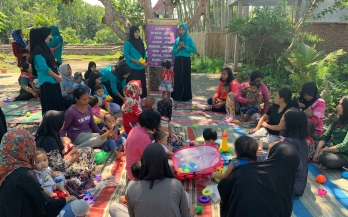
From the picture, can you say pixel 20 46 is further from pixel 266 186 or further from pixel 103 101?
pixel 266 186

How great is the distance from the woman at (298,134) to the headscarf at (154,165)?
5.65 feet

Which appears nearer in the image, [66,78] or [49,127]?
[49,127]

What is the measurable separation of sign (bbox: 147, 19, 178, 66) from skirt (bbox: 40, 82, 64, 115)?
3.45 metres

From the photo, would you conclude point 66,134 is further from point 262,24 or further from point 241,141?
point 262,24

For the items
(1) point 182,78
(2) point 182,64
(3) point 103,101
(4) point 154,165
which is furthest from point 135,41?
(4) point 154,165

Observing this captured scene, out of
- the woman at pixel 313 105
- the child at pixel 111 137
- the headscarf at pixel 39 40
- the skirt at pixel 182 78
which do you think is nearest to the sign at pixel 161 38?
the skirt at pixel 182 78

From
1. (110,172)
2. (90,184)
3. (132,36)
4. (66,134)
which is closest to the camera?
(90,184)

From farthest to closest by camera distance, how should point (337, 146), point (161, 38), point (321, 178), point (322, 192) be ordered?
point (161, 38)
point (337, 146)
point (321, 178)
point (322, 192)

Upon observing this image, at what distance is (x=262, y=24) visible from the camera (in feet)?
32.3

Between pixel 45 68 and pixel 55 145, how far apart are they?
6.80 feet

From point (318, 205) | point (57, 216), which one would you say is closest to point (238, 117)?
point (318, 205)

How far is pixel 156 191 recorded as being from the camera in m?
1.98

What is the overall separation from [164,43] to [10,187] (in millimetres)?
6335

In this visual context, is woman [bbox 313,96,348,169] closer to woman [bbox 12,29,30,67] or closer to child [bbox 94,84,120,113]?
child [bbox 94,84,120,113]
